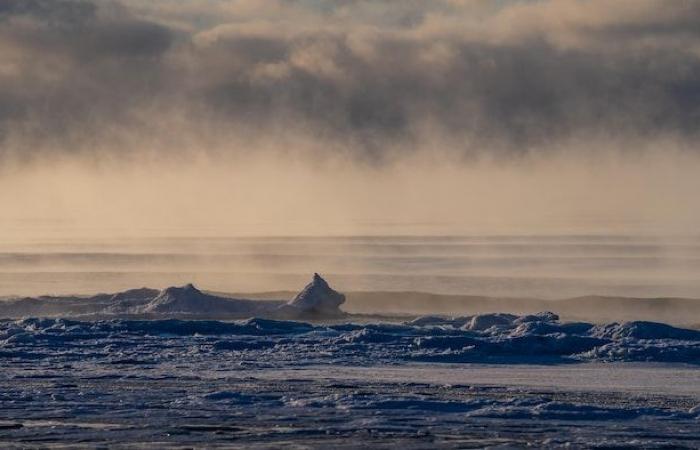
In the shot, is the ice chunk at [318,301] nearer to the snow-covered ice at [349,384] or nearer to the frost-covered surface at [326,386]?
the snow-covered ice at [349,384]

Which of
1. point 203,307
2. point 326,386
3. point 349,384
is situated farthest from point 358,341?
point 203,307

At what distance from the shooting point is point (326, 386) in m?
23.2

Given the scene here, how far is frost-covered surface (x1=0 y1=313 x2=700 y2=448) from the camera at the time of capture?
17.9m

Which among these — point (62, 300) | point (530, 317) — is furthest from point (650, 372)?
point (62, 300)

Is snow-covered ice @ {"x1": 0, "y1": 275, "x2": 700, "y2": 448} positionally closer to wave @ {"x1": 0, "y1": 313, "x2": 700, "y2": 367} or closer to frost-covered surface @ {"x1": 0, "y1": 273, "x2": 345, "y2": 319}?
wave @ {"x1": 0, "y1": 313, "x2": 700, "y2": 367}

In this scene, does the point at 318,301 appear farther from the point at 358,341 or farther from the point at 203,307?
the point at 358,341

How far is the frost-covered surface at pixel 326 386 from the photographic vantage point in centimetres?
1786

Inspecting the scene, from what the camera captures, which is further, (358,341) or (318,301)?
(318,301)

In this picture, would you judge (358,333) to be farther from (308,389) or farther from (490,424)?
(490,424)

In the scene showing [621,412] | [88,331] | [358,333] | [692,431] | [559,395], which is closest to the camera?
[692,431]

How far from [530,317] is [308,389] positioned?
1537cm

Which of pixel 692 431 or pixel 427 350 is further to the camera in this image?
pixel 427 350

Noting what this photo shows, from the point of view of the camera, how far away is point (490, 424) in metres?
Answer: 18.6

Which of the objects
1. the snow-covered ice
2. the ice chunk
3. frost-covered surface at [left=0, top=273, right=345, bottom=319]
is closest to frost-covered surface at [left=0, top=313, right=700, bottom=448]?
the snow-covered ice
